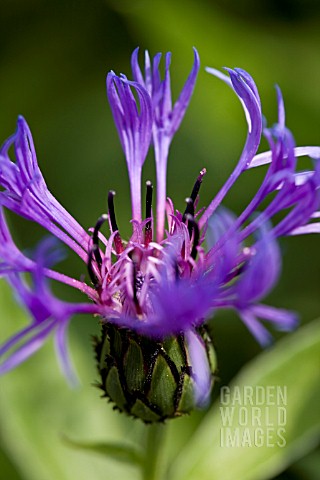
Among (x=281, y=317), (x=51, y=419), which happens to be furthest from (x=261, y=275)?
(x=51, y=419)

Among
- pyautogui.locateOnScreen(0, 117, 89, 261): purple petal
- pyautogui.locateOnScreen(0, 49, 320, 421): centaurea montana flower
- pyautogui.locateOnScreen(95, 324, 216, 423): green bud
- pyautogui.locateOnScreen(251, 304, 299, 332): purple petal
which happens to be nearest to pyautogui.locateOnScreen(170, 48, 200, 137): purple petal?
pyautogui.locateOnScreen(0, 49, 320, 421): centaurea montana flower

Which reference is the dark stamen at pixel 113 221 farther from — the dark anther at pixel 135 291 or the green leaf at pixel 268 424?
the green leaf at pixel 268 424

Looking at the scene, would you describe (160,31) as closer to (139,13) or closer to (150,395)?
(139,13)

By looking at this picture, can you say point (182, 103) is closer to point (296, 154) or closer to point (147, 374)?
point (296, 154)

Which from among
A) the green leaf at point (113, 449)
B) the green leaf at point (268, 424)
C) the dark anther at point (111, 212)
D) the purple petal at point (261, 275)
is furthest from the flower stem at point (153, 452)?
the purple petal at point (261, 275)

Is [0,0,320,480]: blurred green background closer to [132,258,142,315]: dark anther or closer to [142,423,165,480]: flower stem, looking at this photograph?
[142,423,165,480]: flower stem

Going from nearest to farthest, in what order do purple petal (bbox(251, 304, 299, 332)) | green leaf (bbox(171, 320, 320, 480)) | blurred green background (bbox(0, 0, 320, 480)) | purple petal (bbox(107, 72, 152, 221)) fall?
purple petal (bbox(251, 304, 299, 332)), purple petal (bbox(107, 72, 152, 221)), green leaf (bbox(171, 320, 320, 480)), blurred green background (bbox(0, 0, 320, 480))

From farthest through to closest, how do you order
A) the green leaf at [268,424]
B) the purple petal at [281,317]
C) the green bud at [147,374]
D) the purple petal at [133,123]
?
the green leaf at [268,424] < the purple petal at [133,123] < the green bud at [147,374] < the purple petal at [281,317]

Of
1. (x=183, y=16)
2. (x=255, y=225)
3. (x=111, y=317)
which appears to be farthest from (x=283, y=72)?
(x=111, y=317)
